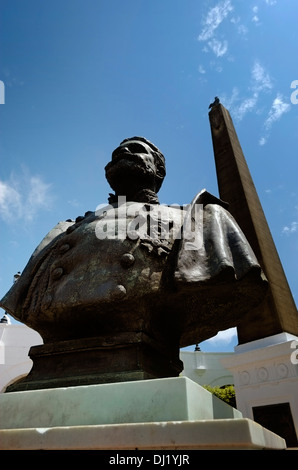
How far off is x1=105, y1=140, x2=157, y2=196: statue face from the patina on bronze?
40 centimetres

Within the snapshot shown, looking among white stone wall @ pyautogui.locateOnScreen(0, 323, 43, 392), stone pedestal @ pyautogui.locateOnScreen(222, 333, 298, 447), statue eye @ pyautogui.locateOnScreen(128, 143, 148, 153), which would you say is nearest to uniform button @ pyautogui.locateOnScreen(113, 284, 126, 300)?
statue eye @ pyautogui.locateOnScreen(128, 143, 148, 153)

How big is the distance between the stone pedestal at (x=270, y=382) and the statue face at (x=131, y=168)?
5322 millimetres

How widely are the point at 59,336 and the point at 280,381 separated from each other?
5.75 m

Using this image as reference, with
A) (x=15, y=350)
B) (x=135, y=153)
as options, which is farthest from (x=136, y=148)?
(x=15, y=350)

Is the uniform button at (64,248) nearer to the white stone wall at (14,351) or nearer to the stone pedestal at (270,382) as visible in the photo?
the stone pedestal at (270,382)

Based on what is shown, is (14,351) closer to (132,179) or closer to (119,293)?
(132,179)

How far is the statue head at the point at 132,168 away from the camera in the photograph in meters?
2.57

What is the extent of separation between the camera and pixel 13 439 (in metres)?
1.32

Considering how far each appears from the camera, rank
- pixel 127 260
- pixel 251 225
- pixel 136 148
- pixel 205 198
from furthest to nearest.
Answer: pixel 251 225 < pixel 136 148 < pixel 205 198 < pixel 127 260

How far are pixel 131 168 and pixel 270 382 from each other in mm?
5671

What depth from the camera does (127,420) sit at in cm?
133

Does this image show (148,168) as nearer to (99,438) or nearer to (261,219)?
(99,438)

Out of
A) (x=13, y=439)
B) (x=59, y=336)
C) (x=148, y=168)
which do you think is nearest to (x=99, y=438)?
(x=13, y=439)

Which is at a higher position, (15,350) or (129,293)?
(15,350)
